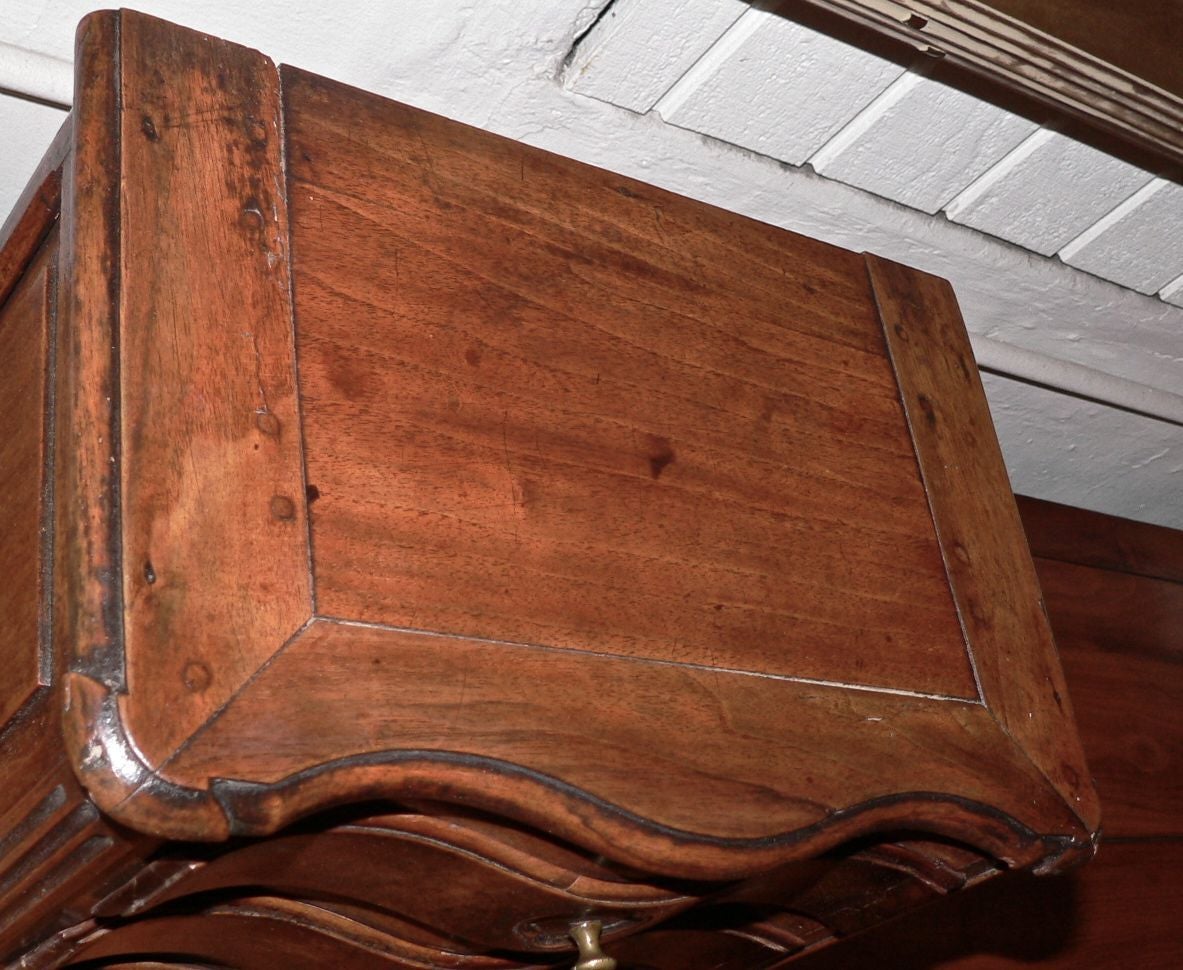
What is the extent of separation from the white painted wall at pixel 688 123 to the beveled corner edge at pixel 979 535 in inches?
9.0

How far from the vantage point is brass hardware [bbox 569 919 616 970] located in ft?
2.79

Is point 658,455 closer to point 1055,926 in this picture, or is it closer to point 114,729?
point 114,729

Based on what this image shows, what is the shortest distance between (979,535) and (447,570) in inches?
18.4

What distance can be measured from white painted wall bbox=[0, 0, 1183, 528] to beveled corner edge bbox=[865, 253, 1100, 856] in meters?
0.23

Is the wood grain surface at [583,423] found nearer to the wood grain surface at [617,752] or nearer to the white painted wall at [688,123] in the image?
the wood grain surface at [617,752]

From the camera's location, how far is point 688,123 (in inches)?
49.0

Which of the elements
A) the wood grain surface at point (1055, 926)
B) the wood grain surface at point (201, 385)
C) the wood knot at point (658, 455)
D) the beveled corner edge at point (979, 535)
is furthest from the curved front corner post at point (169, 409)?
the wood grain surface at point (1055, 926)

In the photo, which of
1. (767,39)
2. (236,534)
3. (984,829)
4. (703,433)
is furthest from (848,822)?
(767,39)

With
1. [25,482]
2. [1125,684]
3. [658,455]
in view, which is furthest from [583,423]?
[1125,684]

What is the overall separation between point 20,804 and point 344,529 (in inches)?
8.6

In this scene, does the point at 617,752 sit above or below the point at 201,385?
below

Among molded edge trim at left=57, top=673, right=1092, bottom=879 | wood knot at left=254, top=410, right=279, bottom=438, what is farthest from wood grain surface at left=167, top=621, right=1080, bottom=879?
wood knot at left=254, top=410, right=279, bottom=438

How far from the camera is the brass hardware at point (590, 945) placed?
85 centimetres

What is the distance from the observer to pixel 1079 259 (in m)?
1.47
